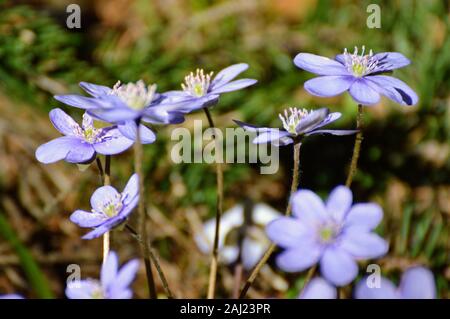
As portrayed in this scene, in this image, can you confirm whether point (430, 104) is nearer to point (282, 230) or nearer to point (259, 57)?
point (259, 57)

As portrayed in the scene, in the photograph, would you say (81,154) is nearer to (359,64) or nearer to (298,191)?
(298,191)

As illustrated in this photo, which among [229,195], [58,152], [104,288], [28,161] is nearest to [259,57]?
[229,195]

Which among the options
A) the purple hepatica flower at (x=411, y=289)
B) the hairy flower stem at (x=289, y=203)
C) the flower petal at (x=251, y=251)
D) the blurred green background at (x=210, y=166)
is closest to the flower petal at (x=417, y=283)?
the purple hepatica flower at (x=411, y=289)

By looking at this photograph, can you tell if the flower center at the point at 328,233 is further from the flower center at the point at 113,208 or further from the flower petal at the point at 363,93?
the flower center at the point at 113,208

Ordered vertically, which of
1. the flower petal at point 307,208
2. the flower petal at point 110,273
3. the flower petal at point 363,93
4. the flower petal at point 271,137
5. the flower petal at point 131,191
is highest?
the flower petal at point 363,93

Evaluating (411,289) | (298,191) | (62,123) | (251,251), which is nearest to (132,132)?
(62,123)

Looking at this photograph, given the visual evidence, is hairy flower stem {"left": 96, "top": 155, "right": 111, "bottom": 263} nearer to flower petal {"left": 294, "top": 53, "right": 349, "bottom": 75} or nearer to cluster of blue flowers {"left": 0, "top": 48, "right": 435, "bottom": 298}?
cluster of blue flowers {"left": 0, "top": 48, "right": 435, "bottom": 298}
